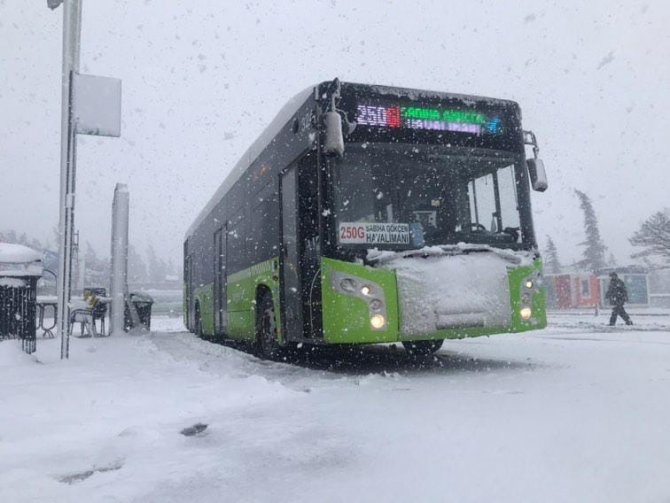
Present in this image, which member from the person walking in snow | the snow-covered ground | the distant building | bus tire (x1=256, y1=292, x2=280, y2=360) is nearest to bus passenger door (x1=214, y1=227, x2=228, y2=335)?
bus tire (x1=256, y1=292, x2=280, y2=360)

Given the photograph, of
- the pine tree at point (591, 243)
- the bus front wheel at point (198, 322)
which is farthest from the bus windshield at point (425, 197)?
the pine tree at point (591, 243)

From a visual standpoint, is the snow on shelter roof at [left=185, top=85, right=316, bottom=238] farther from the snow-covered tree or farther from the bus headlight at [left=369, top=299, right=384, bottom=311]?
the snow-covered tree

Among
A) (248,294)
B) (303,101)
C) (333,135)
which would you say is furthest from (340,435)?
(248,294)

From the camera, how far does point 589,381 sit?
5.64m

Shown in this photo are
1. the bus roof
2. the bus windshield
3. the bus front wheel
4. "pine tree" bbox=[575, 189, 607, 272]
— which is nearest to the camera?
the bus windshield

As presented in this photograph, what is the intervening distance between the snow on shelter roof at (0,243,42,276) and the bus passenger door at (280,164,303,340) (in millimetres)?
4150

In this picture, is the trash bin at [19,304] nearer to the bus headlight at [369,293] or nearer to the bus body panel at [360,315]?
the bus body panel at [360,315]

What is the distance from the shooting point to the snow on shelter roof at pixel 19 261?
29.1 ft

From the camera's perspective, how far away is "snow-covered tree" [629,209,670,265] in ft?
120

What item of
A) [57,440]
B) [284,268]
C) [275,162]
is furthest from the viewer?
[275,162]

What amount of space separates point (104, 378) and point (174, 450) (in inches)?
124

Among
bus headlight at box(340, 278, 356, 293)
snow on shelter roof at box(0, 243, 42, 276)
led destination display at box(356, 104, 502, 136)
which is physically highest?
led destination display at box(356, 104, 502, 136)

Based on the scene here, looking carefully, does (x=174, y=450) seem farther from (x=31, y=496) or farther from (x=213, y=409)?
(x=213, y=409)

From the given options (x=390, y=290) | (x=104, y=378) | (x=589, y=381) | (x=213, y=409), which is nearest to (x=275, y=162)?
(x=390, y=290)
